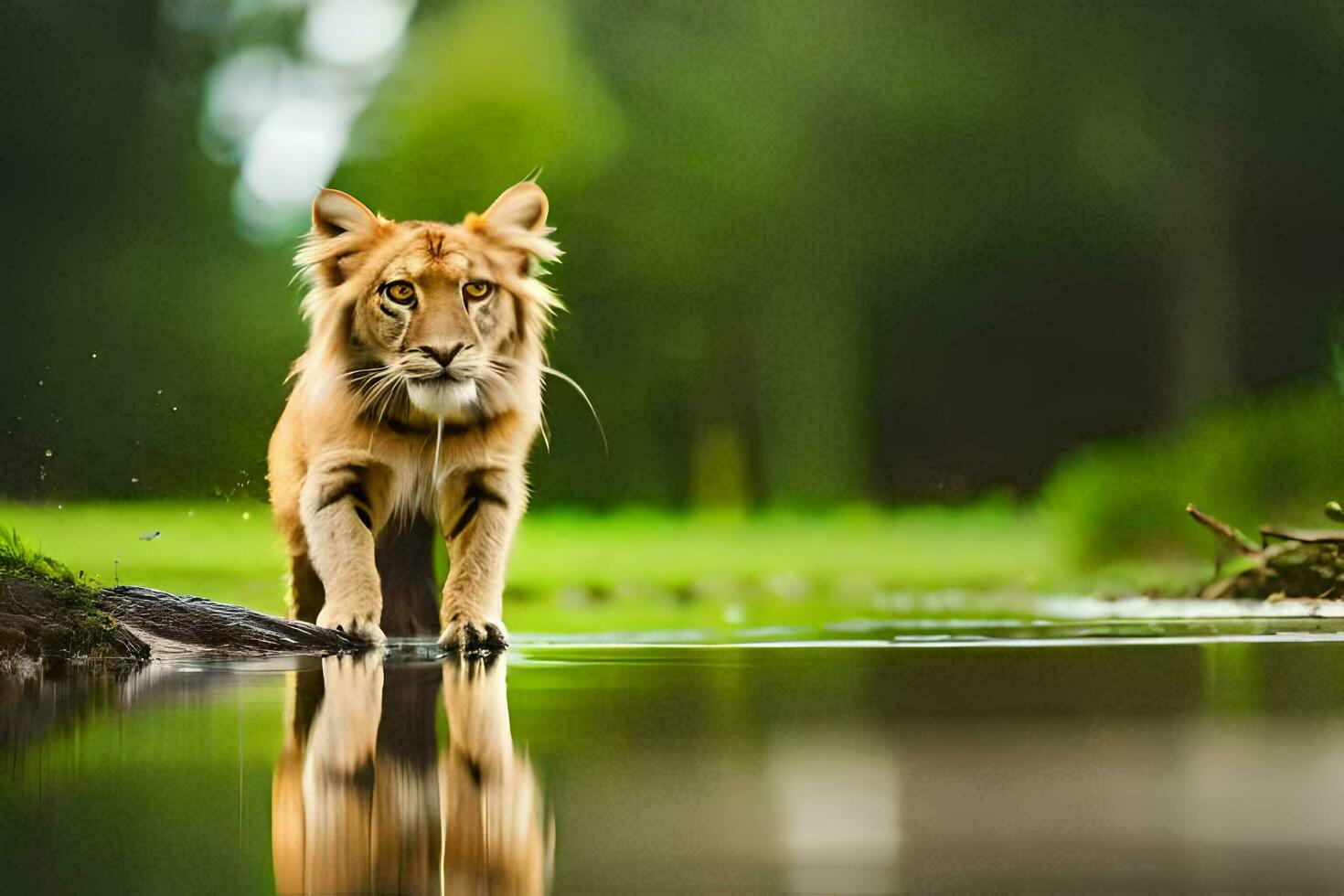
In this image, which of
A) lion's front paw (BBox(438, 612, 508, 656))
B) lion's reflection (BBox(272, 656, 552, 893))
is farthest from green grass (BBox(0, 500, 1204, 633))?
lion's reflection (BBox(272, 656, 552, 893))

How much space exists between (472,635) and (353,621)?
0.26 m

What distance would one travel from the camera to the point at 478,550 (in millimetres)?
3504

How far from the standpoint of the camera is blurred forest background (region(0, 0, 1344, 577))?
16.7ft

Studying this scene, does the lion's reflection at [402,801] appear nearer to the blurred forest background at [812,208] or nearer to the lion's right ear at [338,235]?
the lion's right ear at [338,235]

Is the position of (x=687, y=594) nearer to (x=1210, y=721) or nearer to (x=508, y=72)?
(x=508, y=72)

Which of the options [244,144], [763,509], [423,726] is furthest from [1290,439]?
[423,726]

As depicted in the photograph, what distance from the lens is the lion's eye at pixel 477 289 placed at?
11.8 feet

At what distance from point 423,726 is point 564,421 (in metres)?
2.93

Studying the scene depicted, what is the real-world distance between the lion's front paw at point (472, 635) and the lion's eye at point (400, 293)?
71 centimetres

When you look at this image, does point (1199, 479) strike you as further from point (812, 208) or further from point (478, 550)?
point (478, 550)

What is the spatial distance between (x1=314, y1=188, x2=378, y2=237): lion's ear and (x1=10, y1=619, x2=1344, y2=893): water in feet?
3.46

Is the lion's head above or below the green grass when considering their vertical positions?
above

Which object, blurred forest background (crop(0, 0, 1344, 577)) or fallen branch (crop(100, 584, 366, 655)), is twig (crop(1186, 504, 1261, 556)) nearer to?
blurred forest background (crop(0, 0, 1344, 577))

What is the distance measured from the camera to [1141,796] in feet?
5.99
